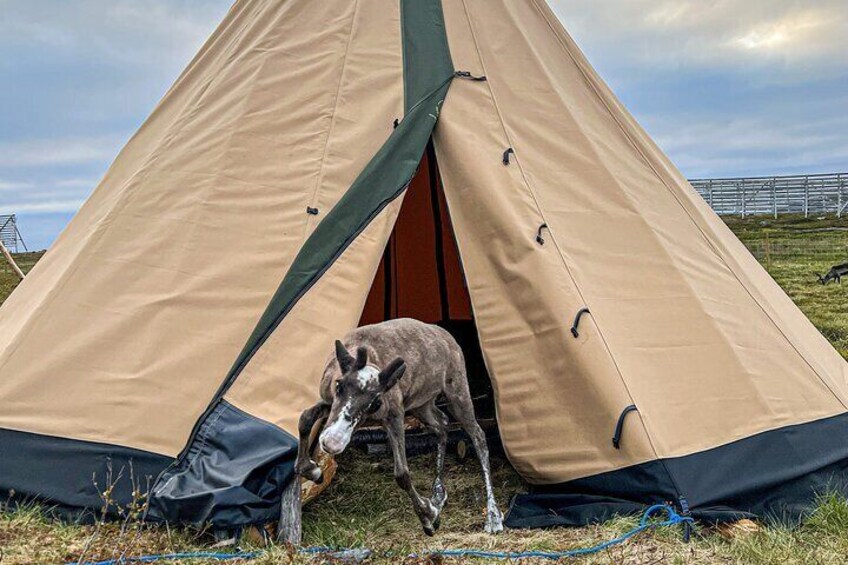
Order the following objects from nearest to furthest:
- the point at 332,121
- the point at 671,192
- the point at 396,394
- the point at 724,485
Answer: the point at 396,394 < the point at 724,485 < the point at 332,121 < the point at 671,192

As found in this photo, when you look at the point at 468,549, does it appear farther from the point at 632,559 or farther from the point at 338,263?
the point at 338,263

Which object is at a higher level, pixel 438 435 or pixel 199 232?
pixel 199 232

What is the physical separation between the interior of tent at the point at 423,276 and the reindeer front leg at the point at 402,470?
4437 millimetres

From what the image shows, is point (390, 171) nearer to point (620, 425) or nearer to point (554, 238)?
point (554, 238)

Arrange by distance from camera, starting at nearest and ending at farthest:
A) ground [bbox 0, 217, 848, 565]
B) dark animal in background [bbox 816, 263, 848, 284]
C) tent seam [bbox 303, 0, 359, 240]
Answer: ground [bbox 0, 217, 848, 565], tent seam [bbox 303, 0, 359, 240], dark animal in background [bbox 816, 263, 848, 284]

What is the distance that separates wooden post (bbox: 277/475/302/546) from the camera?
4492 millimetres

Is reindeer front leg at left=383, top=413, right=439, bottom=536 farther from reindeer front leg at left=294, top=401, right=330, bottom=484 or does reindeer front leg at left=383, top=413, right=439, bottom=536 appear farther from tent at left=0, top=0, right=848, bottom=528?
tent at left=0, top=0, right=848, bottom=528

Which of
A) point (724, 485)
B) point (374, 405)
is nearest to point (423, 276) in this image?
point (724, 485)

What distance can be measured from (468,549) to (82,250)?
318 cm

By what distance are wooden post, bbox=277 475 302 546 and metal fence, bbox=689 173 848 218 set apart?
40283mm

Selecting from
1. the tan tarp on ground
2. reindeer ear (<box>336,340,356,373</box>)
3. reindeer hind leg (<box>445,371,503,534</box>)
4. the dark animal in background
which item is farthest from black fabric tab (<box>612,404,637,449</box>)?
the dark animal in background

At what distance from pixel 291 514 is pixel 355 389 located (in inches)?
42.1

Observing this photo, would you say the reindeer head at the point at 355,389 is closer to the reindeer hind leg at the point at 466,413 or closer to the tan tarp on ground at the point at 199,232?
the reindeer hind leg at the point at 466,413

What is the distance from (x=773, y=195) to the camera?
4197 centimetres
